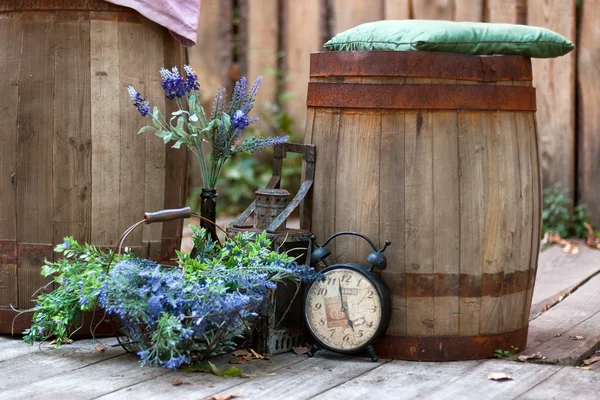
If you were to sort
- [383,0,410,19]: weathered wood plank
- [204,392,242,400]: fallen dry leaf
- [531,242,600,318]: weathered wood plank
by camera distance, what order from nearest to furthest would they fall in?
[204,392,242,400]: fallen dry leaf → [531,242,600,318]: weathered wood plank → [383,0,410,19]: weathered wood plank

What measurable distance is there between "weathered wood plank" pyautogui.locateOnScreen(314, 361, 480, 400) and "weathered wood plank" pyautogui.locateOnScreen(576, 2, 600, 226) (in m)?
2.66

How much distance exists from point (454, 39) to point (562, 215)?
2734 millimetres

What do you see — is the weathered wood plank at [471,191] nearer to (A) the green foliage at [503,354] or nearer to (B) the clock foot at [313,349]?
(A) the green foliage at [503,354]

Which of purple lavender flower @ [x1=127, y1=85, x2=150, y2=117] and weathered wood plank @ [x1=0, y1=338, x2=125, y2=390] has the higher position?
purple lavender flower @ [x1=127, y1=85, x2=150, y2=117]

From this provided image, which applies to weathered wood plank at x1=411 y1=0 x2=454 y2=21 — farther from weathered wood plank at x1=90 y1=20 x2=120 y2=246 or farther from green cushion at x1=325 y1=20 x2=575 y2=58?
weathered wood plank at x1=90 y1=20 x2=120 y2=246

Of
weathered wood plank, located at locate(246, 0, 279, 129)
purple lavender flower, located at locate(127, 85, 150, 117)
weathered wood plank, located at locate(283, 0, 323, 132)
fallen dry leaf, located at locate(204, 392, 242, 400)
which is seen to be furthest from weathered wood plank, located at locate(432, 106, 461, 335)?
weathered wood plank, located at locate(246, 0, 279, 129)

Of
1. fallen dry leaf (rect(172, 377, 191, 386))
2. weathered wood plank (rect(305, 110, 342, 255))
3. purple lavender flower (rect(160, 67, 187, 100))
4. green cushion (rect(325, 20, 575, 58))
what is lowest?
fallen dry leaf (rect(172, 377, 191, 386))

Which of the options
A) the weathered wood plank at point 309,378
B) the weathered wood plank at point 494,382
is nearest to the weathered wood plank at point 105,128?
the weathered wood plank at point 309,378

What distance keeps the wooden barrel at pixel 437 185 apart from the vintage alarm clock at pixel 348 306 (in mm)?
71

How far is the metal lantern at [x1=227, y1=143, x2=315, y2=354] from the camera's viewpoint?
3148 mm

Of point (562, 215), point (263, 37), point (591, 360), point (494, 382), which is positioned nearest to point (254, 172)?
point (263, 37)

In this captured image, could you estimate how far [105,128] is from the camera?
332 cm

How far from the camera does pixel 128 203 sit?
3361 mm

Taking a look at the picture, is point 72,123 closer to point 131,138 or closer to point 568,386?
point 131,138
